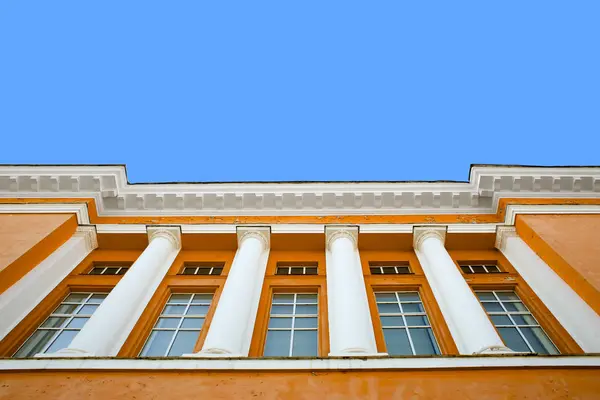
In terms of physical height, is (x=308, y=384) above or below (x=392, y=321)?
below

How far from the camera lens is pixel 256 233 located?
12.5 meters

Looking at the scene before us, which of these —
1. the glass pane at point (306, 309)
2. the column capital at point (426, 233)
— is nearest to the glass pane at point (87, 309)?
the glass pane at point (306, 309)

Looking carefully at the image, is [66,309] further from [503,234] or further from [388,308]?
[503,234]

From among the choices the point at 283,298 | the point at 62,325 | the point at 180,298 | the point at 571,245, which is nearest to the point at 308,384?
the point at 283,298

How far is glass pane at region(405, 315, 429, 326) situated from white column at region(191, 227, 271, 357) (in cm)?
336

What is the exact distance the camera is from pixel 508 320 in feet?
31.1

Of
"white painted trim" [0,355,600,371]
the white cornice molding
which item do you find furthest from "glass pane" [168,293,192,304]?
"white painted trim" [0,355,600,371]

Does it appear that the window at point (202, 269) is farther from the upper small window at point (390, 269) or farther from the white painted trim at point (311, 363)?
the white painted trim at point (311, 363)

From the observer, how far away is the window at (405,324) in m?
8.59

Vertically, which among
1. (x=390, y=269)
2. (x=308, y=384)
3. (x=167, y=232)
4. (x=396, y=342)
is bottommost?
(x=308, y=384)

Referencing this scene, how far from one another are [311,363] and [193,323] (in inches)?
162

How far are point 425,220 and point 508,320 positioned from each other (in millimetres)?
4605

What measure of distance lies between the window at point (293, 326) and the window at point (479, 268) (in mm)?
4427

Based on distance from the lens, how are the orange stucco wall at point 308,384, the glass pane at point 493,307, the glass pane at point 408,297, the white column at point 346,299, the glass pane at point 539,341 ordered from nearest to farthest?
the orange stucco wall at point 308,384
the white column at point 346,299
the glass pane at point 539,341
the glass pane at point 493,307
the glass pane at point 408,297
